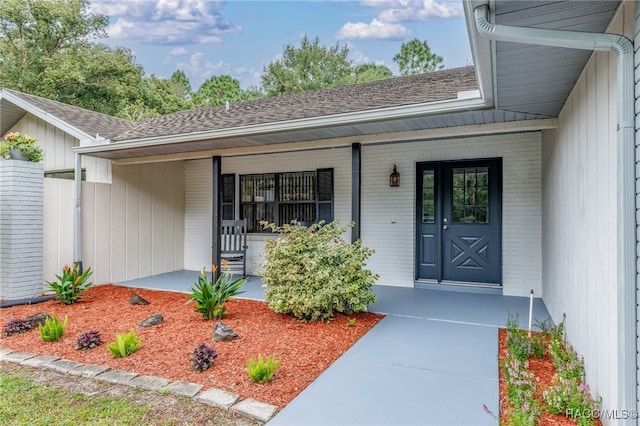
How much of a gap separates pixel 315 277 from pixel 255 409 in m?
1.97

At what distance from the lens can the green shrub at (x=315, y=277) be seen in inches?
166

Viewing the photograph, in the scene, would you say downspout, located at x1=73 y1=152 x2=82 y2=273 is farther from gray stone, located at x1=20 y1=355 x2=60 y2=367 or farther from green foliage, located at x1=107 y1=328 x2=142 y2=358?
green foliage, located at x1=107 y1=328 x2=142 y2=358

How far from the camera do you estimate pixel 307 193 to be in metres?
7.04

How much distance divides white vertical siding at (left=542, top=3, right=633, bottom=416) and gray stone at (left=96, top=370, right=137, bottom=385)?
10.2 ft

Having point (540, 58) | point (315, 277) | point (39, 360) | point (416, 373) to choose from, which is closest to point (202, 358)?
point (39, 360)

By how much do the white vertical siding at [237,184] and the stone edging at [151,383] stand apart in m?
3.49


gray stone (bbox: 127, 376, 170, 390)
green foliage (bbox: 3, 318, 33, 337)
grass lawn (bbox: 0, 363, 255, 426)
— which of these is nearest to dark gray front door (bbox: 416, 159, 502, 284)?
gray stone (bbox: 127, 376, 170, 390)

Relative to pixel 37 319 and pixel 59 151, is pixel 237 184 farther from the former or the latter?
pixel 37 319

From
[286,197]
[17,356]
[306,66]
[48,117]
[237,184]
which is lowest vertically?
[17,356]

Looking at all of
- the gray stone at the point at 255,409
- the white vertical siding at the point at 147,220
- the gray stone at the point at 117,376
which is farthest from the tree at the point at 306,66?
the gray stone at the point at 255,409

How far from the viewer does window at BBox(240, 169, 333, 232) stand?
22.4 feet

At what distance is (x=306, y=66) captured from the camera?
22359 mm

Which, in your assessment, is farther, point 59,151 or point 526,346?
point 59,151

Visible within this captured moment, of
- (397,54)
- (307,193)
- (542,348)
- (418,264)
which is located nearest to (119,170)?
(307,193)
